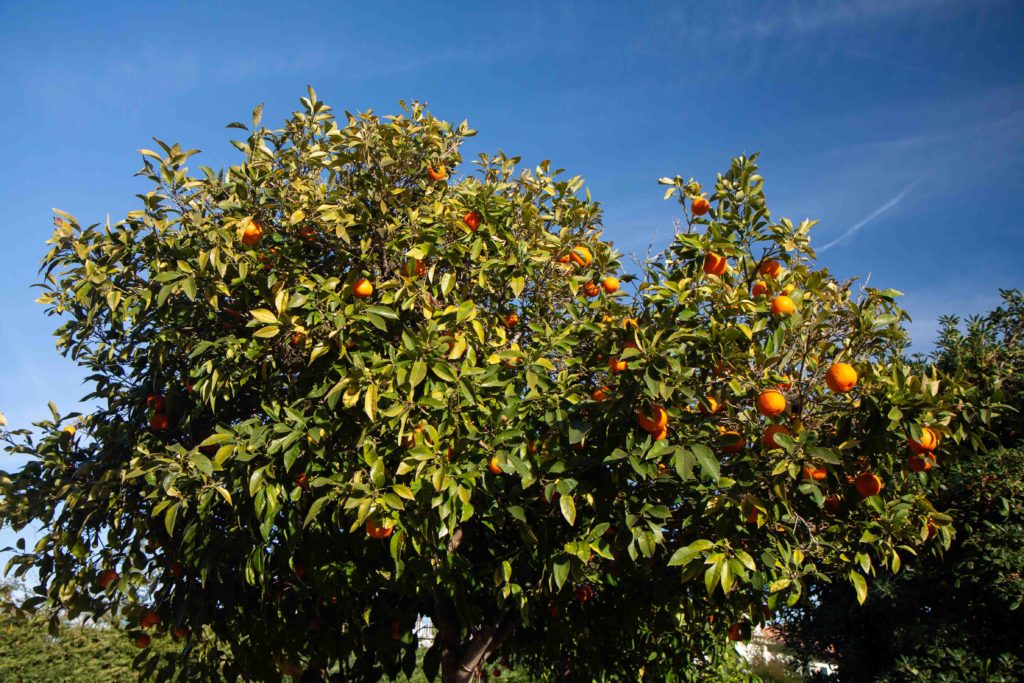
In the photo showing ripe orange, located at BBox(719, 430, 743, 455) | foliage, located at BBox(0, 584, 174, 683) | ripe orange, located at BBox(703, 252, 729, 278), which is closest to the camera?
ripe orange, located at BBox(719, 430, 743, 455)

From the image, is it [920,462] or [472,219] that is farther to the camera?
[472,219]

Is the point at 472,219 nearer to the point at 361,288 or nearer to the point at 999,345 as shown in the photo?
the point at 361,288

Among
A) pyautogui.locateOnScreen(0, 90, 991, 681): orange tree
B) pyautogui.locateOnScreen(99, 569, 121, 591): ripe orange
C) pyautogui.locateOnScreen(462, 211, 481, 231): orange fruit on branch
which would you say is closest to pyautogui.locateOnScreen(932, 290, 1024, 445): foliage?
pyautogui.locateOnScreen(0, 90, 991, 681): orange tree

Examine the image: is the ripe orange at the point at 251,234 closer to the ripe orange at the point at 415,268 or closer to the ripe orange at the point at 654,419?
the ripe orange at the point at 415,268

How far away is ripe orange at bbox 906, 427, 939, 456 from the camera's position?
297cm

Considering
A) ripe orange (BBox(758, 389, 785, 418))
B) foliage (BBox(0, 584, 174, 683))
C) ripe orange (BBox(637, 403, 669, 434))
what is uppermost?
ripe orange (BBox(758, 389, 785, 418))

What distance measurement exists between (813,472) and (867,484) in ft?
1.09

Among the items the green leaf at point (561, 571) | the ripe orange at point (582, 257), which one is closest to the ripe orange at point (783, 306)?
the green leaf at point (561, 571)

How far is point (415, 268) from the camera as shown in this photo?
13.0 feet

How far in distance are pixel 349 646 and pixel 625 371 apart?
259 cm

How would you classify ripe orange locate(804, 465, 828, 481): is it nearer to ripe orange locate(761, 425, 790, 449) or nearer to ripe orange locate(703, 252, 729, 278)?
ripe orange locate(761, 425, 790, 449)

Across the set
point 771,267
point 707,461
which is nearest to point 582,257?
point 771,267

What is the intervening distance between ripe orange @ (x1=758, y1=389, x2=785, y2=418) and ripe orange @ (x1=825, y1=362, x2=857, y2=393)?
24 centimetres

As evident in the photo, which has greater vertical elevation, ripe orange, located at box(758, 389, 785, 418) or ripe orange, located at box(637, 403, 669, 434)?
ripe orange, located at box(758, 389, 785, 418)
